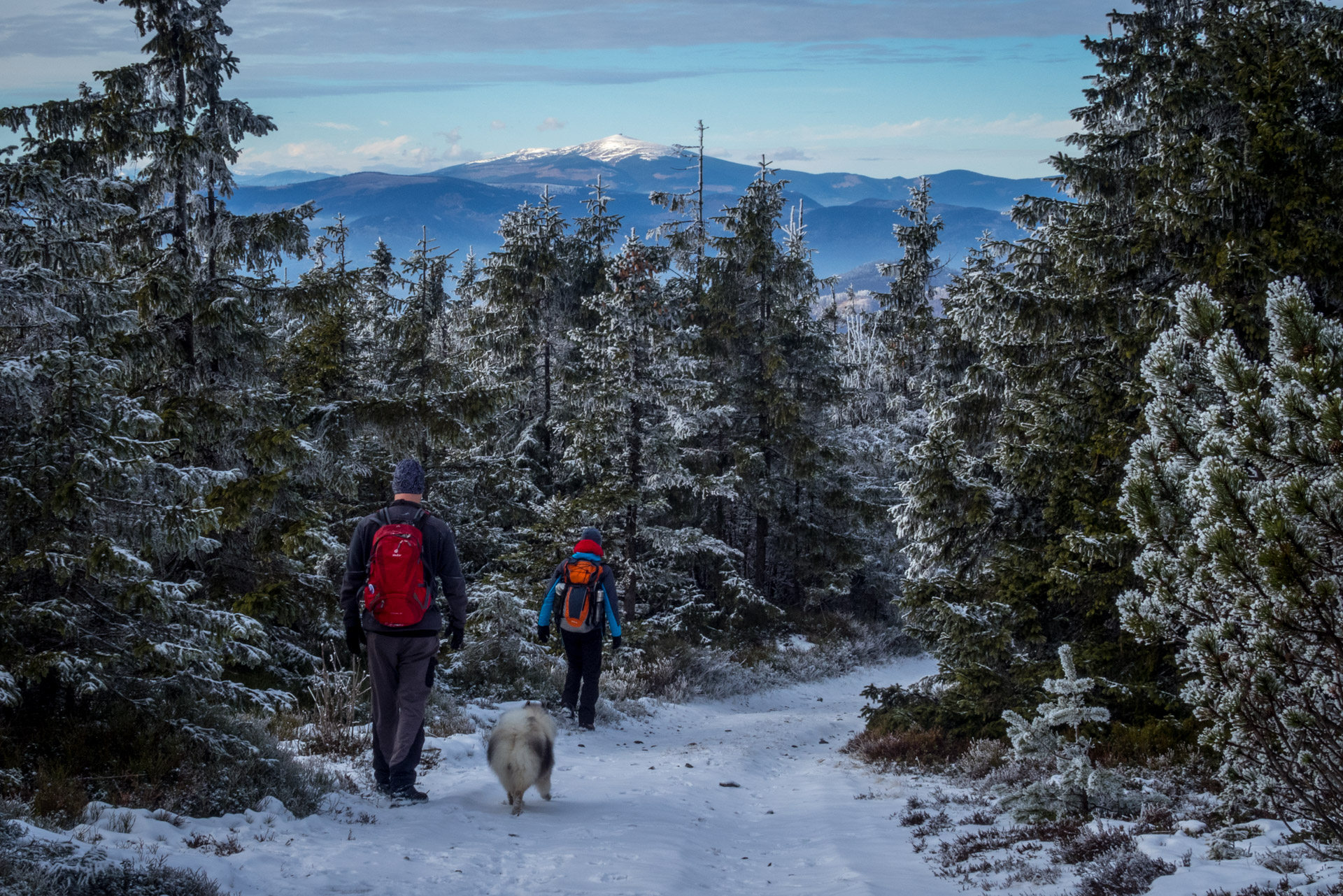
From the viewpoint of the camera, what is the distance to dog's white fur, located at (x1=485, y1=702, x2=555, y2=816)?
6188 millimetres

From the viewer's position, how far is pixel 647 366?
18516mm

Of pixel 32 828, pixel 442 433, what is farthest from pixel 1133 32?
pixel 32 828

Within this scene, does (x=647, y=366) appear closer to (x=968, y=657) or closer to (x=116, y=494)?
(x=968, y=657)

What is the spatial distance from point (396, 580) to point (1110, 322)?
840 cm

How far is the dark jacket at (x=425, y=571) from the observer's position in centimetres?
596

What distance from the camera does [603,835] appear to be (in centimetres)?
583

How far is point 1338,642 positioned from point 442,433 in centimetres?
1087

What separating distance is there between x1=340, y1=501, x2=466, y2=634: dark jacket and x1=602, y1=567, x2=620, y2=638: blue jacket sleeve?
12.2 feet

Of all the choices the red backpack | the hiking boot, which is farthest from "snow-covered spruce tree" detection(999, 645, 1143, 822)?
the red backpack

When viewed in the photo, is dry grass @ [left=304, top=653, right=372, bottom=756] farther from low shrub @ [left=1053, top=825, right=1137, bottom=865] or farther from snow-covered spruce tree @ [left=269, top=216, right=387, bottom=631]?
low shrub @ [left=1053, top=825, right=1137, bottom=865]

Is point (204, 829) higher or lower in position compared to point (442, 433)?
lower

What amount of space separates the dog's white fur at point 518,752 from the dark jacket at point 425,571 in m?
0.88

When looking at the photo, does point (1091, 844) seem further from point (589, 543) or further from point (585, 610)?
point (589, 543)

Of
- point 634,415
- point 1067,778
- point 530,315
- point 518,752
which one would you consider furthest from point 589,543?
point 530,315
